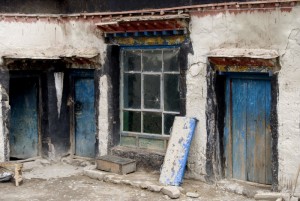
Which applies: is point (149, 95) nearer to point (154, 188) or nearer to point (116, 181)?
point (116, 181)

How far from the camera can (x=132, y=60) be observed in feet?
31.2

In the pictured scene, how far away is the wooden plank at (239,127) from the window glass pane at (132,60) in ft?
6.95

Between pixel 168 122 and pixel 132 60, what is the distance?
4.99ft

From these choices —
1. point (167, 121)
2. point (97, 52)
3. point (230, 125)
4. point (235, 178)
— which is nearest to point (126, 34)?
point (97, 52)

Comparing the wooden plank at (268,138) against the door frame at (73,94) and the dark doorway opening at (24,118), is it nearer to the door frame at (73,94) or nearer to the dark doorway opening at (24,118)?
the door frame at (73,94)

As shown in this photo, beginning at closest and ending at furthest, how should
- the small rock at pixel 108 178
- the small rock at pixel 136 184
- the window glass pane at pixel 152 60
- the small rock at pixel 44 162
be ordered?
the small rock at pixel 136 184
the small rock at pixel 108 178
the window glass pane at pixel 152 60
the small rock at pixel 44 162

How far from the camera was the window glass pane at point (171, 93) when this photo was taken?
8.91 m

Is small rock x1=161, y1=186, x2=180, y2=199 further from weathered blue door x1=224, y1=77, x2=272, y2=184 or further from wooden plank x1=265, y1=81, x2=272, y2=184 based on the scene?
wooden plank x1=265, y1=81, x2=272, y2=184

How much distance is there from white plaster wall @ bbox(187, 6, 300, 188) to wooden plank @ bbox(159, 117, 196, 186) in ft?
1.02

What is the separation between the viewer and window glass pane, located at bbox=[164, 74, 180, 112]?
8906 mm

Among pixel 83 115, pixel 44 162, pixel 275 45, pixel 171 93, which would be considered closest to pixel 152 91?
pixel 171 93

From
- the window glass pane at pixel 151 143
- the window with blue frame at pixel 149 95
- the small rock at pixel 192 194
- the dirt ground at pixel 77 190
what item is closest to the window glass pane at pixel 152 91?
the window with blue frame at pixel 149 95

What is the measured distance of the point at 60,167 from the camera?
10.0m

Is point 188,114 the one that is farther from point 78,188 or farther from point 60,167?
point 60,167
